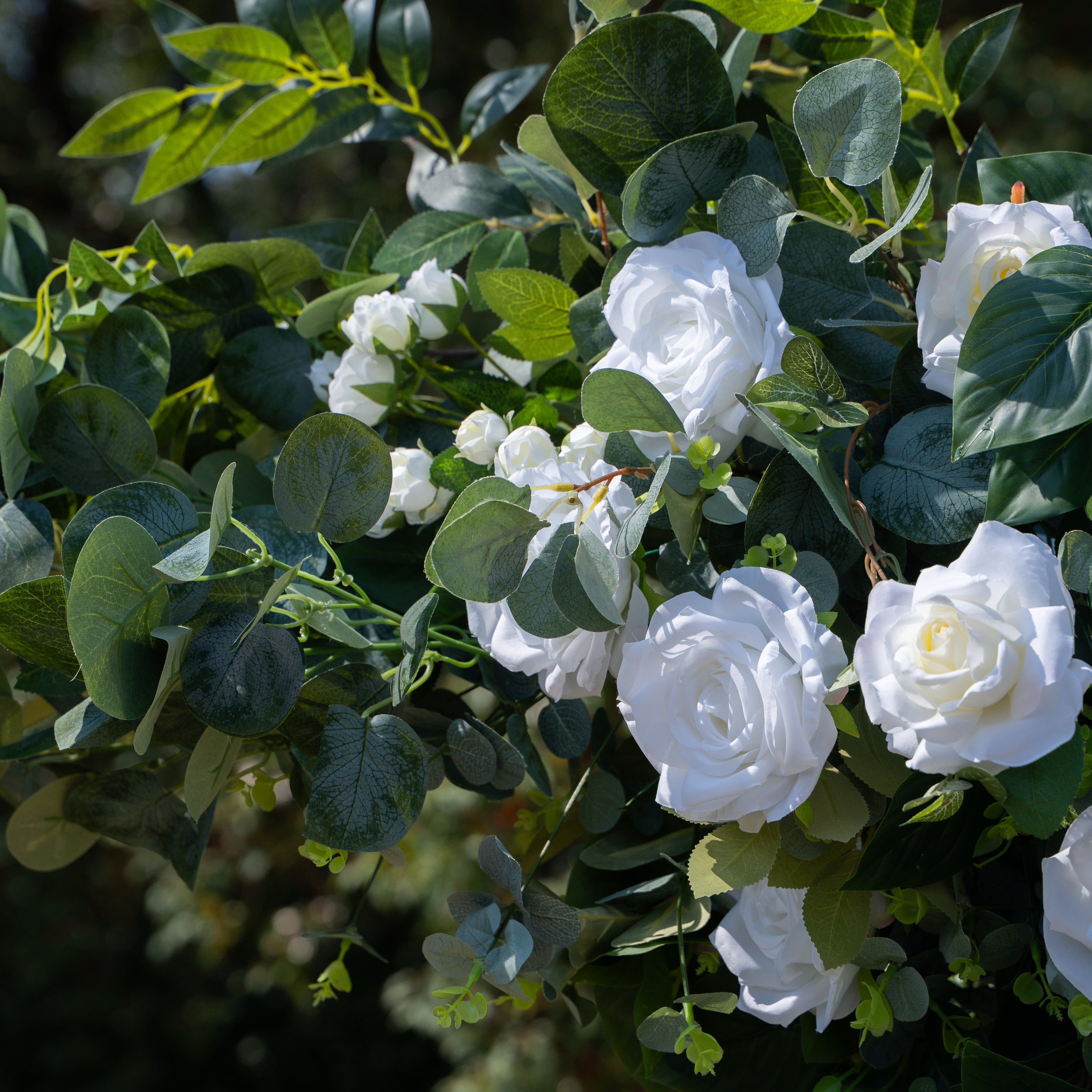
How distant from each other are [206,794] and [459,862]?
124cm

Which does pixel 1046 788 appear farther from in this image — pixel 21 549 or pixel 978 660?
pixel 21 549

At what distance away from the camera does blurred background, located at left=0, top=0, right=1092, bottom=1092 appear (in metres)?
1.58

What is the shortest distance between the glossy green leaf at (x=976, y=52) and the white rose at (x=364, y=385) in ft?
0.98

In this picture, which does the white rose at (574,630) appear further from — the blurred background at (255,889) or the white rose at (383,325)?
the blurred background at (255,889)

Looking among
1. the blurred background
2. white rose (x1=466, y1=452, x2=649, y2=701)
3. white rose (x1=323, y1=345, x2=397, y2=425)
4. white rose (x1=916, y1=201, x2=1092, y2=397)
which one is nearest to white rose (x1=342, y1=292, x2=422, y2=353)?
white rose (x1=323, y1=345, x2=397, y2=425)

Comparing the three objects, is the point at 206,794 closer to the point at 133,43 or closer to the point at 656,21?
the point at 656,21

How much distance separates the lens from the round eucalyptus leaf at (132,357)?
401 millimetres

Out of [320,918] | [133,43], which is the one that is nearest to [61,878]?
[320,918]

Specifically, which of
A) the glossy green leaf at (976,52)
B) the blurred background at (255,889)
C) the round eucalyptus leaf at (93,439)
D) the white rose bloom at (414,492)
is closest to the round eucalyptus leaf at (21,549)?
the round eucalyptus leaf at (93,439)

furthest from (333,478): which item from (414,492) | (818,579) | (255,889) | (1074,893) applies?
(255,889)

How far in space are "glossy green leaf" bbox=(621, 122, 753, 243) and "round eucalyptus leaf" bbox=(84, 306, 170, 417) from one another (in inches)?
8.5

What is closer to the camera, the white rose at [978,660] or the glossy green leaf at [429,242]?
the white rose at [978,660]

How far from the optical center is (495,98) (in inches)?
21.7

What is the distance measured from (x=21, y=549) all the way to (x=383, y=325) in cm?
17
